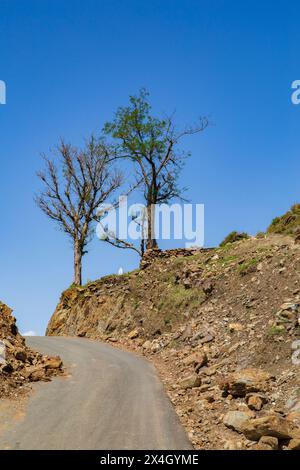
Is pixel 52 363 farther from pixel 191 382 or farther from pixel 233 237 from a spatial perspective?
pixel 233 237

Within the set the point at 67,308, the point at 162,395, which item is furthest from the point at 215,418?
the point at 67,308

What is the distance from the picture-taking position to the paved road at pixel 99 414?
38.0 ft

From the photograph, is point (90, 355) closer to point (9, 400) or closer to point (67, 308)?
point (9, 400)

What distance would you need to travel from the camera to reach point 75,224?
4212cm

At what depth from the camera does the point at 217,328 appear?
23.2 metres

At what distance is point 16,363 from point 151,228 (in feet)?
75.8

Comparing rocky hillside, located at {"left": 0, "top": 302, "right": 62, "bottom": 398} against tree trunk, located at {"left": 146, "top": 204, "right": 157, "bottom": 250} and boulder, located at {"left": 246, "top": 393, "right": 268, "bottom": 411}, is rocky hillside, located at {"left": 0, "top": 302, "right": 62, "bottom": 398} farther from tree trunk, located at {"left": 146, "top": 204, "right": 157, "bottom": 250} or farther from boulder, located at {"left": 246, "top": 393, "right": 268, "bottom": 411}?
→ tree trunk, located at {"left": 146, "top": 204, "right": 157, "bottom": 250}

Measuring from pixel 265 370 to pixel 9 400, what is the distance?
8707 mm

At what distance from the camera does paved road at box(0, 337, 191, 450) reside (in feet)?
38.0

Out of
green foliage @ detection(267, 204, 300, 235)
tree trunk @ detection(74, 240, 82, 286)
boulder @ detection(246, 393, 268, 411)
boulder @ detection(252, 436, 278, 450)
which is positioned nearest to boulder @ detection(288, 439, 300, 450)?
boulder @ detection(252, 436, 278, 450)

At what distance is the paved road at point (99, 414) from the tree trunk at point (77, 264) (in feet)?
60.9

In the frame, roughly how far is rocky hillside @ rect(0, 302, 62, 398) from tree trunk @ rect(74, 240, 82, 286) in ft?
56.7

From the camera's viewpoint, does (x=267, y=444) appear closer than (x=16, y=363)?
Yes

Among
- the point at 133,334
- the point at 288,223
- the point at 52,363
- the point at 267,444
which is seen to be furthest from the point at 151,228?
the point at 267,444
